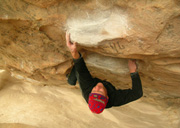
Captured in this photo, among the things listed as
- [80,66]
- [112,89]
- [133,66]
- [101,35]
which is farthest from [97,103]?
[101,35]

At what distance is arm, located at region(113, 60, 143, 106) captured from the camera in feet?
4.75

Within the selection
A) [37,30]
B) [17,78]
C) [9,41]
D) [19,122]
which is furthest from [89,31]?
[17,78]

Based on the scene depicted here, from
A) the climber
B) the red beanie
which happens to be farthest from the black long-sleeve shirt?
the red beanie

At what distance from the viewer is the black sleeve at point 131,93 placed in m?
1.45

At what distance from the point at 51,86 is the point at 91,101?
134 cm

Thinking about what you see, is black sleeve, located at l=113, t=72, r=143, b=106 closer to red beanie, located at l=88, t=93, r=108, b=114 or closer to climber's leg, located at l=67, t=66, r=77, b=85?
red beanie, located at l=88, t=93, r=108, b=114

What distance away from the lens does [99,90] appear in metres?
1.56

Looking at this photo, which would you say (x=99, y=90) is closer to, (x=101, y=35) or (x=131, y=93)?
(x=131, y=93)

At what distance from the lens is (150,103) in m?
2.38

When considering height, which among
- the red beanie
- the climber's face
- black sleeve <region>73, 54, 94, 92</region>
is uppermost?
black sleeve <region>73, 54, 94, 92</region>

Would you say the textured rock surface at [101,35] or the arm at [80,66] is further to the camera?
the arm at [80,66]

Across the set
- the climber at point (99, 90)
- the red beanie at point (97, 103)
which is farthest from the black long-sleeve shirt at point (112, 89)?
the red beanie at point (97, 103)

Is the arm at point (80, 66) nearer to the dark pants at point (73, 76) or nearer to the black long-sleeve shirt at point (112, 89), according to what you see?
the black long-sleeve shirt at point (112, 89)

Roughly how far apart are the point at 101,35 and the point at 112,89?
0.72m
